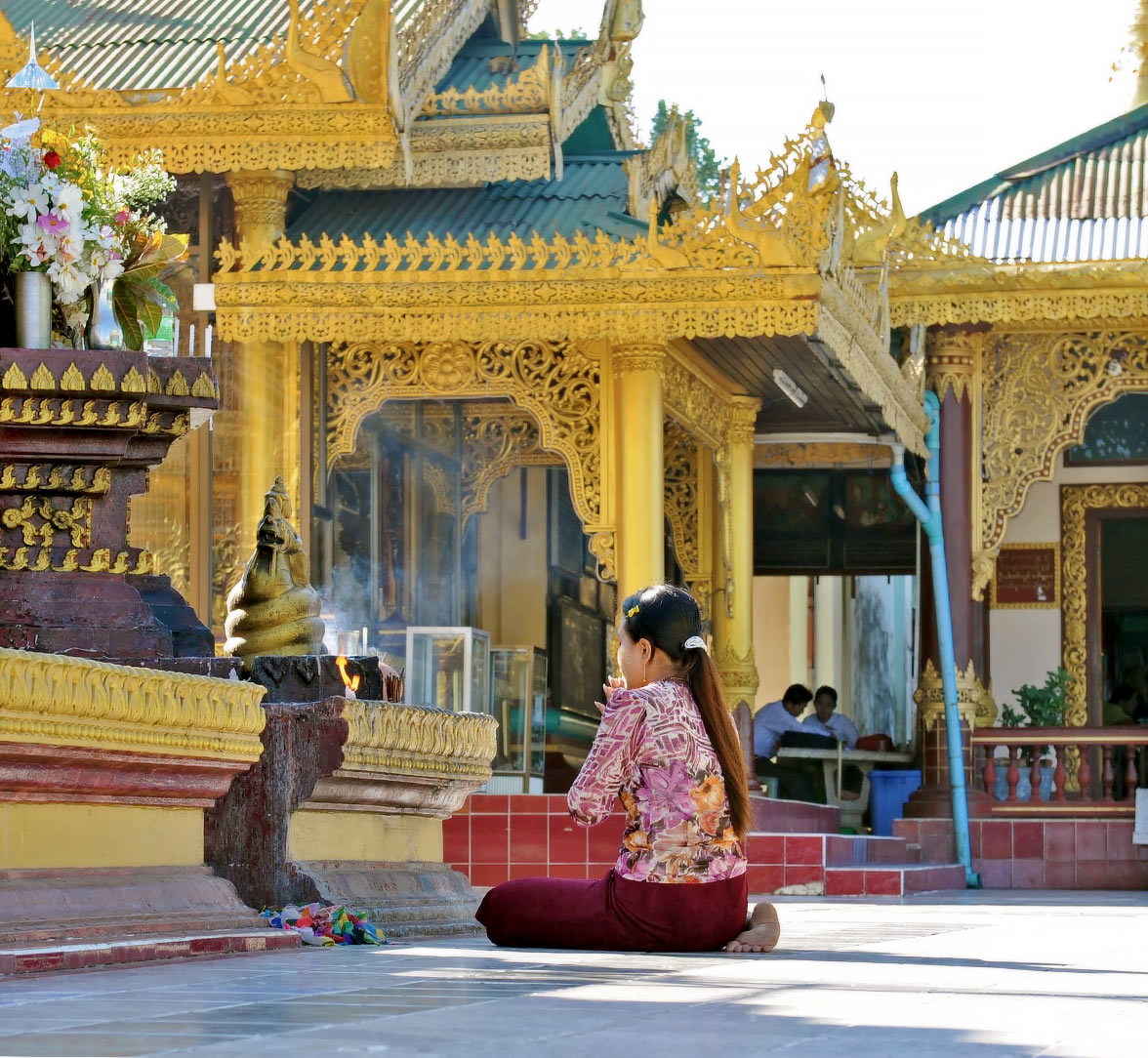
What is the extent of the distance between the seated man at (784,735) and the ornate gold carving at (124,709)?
970cm

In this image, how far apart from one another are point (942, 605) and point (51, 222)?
28.6 feet

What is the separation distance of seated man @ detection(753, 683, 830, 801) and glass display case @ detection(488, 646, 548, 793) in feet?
10.4

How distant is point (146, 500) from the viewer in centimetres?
1184

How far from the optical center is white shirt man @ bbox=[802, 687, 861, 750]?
15.7 metres

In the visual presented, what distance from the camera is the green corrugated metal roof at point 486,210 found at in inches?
474

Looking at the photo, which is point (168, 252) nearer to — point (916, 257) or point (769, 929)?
point (769, 929)

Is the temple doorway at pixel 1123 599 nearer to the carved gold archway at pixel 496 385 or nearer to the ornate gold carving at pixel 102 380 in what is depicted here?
the carved gold archway at pixel 496 385

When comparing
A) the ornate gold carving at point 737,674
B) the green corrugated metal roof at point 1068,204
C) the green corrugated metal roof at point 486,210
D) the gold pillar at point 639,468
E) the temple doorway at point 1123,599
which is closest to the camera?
the gold pillar at point 639,468

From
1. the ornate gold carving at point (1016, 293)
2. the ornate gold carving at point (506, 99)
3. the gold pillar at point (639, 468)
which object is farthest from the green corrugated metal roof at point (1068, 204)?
the gold pillar at point (639, 468)

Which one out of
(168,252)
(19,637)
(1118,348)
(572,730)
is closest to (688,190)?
(1118,348)

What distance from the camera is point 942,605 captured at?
13633 millimetres

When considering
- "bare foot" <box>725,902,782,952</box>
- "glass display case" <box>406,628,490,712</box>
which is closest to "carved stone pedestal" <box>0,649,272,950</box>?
"bare foot" <box>725,902,782,952</box>

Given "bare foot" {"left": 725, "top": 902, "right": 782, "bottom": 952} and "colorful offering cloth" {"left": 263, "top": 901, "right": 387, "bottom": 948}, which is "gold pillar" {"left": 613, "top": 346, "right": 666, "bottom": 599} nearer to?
"colorful offering cloth" {"left": 263, "top": 901, "right": 387, "bottom": 948}

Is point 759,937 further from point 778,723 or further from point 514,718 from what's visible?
point 778,723
